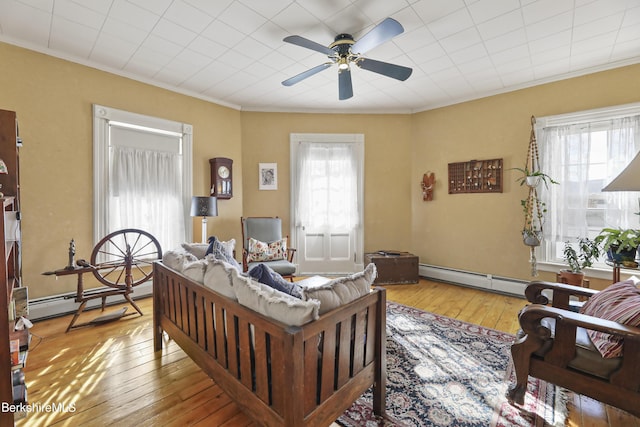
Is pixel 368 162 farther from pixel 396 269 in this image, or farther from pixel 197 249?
pixel 197 249

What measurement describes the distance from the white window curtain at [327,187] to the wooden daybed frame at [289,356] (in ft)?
10.1

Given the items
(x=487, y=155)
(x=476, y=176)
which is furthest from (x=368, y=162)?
(x=487, y=155)

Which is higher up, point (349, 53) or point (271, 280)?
point (349, 53)

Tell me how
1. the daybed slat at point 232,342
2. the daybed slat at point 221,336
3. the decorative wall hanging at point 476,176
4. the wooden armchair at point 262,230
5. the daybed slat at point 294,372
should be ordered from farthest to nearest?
the wooden armchair at point 262,230 → the decorative wall hanging at point 476,176 → the daybed slat at point 221,336 → the daybed slat at point 232,342 → the daybed slat at point 294,372

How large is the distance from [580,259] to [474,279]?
1.27 metres

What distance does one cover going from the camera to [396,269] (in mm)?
4410

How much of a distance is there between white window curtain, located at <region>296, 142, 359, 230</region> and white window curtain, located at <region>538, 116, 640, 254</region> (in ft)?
8.80

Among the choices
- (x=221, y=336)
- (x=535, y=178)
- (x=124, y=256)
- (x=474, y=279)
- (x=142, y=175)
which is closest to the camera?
(x=221, y=336)

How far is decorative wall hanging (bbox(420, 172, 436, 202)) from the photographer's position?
4.63 meters

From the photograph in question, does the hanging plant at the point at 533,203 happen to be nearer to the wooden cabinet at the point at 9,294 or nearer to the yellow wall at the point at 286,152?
the yellow wall at the point at 286,152

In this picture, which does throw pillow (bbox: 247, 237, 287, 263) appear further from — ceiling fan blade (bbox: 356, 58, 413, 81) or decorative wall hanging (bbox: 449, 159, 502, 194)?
decorative wall hanging (bbox: 449, 159, 502, 194)

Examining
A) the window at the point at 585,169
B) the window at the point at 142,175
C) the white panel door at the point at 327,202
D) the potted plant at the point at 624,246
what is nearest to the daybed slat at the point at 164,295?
the window at the point at 142,175

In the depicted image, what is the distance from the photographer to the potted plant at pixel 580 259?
299 centimetres

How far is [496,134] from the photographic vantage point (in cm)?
402
